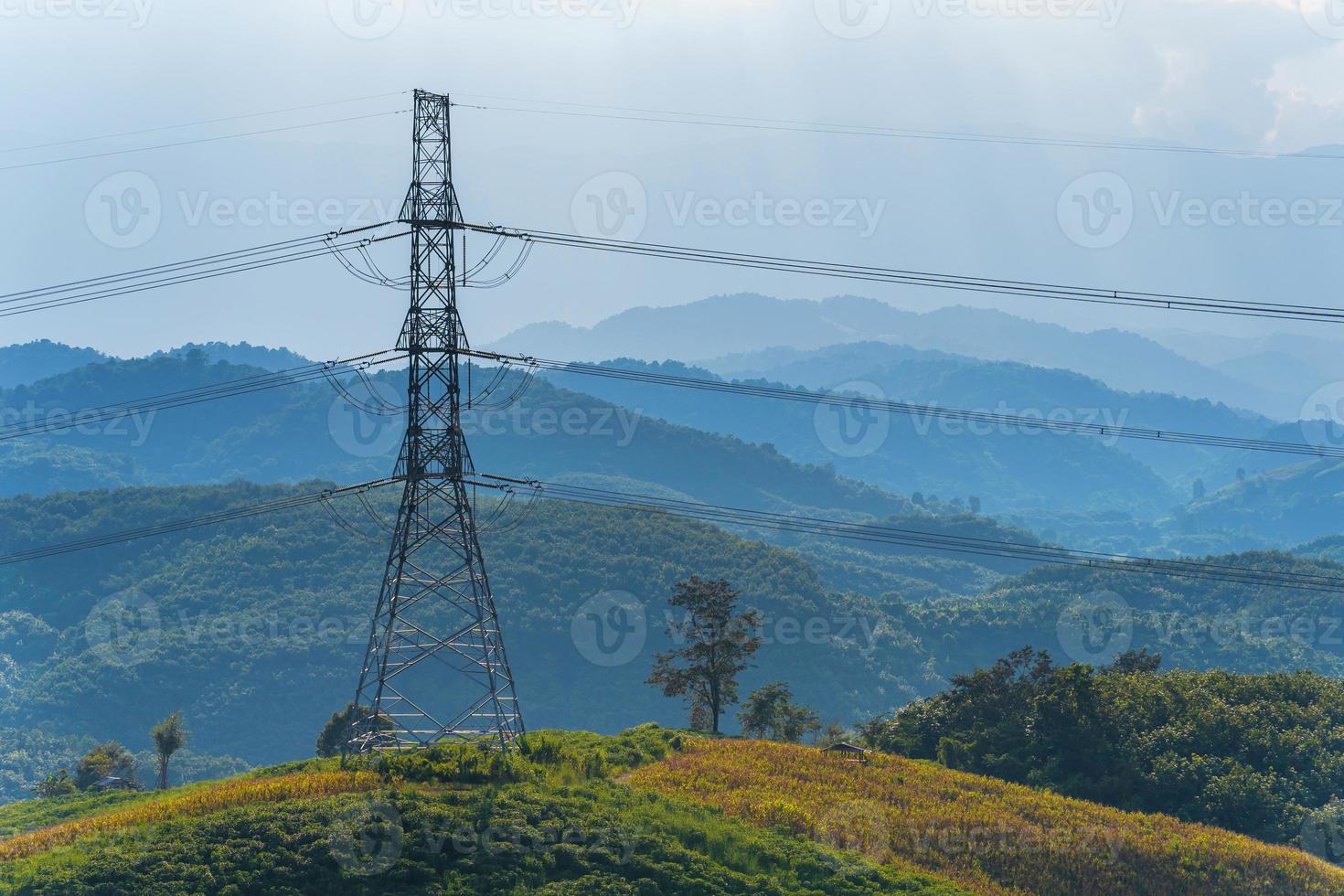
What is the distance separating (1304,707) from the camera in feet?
237

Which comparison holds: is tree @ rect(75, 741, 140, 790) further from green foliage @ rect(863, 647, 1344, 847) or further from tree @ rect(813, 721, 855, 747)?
green foliage @ rect(863, 647, 1344, 847)

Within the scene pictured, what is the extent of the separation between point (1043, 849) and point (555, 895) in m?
20.8

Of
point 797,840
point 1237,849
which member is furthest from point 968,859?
point 1237,849

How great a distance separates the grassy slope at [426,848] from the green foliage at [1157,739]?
21197mm

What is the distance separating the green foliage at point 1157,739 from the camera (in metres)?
63.3

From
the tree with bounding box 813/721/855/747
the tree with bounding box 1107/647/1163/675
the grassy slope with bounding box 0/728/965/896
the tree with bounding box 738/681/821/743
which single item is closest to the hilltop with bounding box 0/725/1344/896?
the grassy slope with bounding box 0/728/965/896

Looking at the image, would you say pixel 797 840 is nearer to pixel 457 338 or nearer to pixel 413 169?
pixel 457 338

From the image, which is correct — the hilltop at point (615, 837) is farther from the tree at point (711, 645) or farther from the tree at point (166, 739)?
the tree at point (166, 739)

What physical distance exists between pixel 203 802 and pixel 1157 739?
44.9 meters

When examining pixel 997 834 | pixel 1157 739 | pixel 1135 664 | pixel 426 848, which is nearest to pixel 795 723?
pixel 1135 664

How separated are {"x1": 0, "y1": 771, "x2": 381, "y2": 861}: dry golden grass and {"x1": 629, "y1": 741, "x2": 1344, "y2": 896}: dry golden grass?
513 inches

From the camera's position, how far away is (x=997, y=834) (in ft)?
178

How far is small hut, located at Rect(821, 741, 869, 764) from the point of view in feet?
218

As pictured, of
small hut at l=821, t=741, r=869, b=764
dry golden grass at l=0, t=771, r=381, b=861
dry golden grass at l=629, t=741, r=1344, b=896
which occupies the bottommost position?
dry golden grass at l=629, t=741, r=1344, b=896
